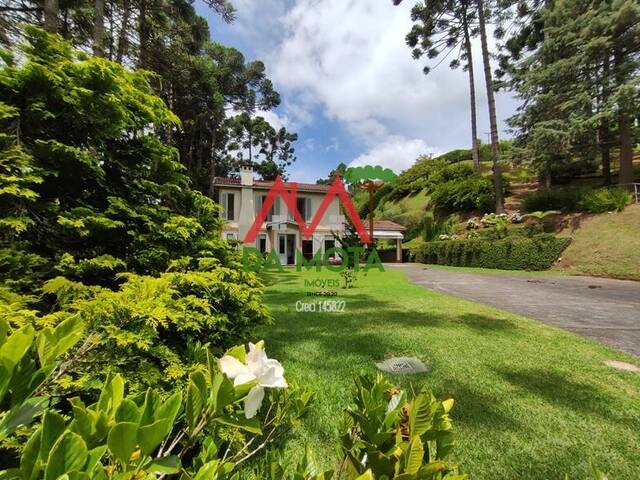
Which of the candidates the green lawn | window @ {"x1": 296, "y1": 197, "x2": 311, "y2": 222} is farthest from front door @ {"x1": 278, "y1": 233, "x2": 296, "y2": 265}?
the green lawn

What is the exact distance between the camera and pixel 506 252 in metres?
18.0

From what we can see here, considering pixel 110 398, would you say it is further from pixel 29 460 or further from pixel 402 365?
pixel 402 365

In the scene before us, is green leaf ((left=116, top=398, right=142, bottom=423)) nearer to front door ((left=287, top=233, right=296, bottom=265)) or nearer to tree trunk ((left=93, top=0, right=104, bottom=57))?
tree trunk ((left=93, top=0, right=104, bottom=57))

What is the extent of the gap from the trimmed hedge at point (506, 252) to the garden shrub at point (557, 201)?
445 centimetres

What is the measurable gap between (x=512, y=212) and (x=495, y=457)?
25.1 meters

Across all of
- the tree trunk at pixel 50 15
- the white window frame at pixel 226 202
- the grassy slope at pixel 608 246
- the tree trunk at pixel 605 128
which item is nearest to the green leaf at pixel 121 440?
the tree trunk at pixel 50 15

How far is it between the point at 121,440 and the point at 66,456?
0.27 feet

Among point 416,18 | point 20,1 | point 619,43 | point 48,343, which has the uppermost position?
point 416,18

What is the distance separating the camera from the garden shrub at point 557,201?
19161 millimetres

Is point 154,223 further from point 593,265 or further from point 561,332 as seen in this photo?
point 593,265

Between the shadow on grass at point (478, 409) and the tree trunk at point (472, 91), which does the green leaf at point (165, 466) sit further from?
the tree trunk at point (472, 91)

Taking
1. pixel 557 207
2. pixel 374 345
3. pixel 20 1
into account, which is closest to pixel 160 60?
pixel 20 1

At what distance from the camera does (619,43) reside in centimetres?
1802

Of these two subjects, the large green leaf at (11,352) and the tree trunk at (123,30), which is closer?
the large green leaf at (11,352)
